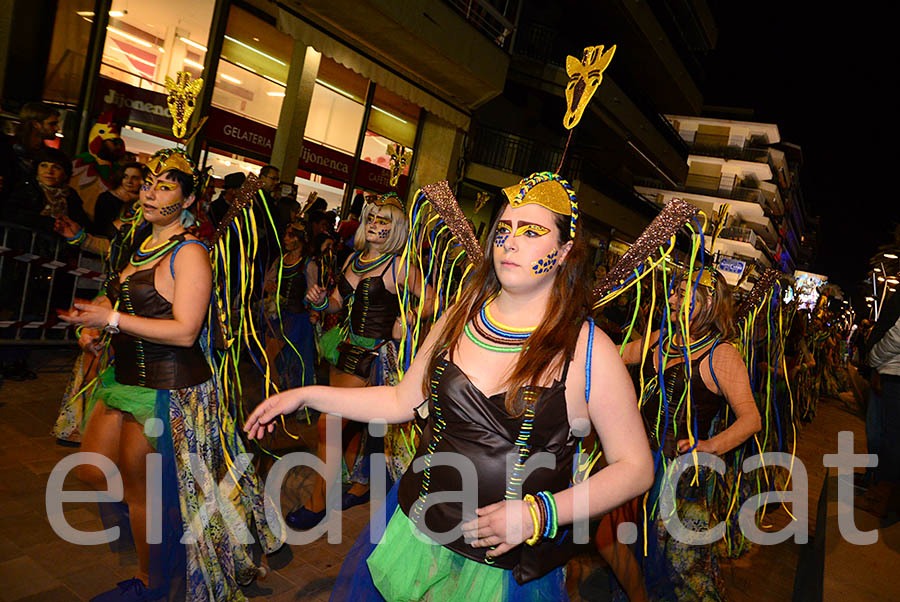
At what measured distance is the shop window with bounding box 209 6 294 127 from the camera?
10.4 meters

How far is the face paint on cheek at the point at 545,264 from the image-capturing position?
6.66ft

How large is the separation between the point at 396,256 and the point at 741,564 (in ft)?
13.2

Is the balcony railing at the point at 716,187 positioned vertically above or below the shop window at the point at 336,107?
above

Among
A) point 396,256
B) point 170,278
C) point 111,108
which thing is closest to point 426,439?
point 170,278

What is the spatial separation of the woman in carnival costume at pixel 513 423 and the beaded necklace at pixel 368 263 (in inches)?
106

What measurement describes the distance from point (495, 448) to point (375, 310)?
9.73ft

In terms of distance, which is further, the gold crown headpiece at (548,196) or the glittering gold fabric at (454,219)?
the glittering gold fabric at (454,219)

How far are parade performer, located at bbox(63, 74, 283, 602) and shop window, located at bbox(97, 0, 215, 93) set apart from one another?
21.7 feet

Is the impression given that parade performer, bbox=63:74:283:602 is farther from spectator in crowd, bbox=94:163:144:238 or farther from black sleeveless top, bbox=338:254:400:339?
spectator in crowd, bbox=94:163:144:238

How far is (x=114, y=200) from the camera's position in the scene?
6453mm

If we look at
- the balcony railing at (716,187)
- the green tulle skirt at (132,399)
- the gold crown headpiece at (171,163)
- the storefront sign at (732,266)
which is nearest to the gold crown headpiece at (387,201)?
the gold crown headpiece at (171,163)

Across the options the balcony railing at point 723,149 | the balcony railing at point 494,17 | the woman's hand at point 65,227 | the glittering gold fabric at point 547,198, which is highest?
the balcony railing at point 723,149

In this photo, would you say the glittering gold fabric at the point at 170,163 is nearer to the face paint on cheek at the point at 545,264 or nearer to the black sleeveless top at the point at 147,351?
the black sleeveless top at the point at 147,351

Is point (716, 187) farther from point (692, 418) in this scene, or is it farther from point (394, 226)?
point (692, 418)
